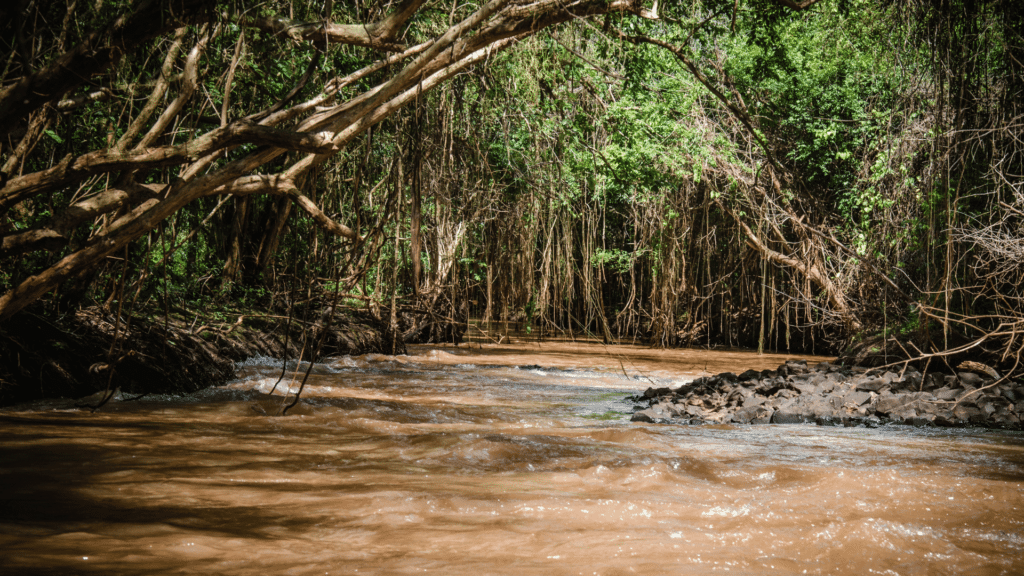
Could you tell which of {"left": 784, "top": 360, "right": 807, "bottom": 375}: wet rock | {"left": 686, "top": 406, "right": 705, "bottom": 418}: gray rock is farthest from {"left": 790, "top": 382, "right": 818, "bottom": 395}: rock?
{"left": 686, "top": 406, "right": 705, "bottom": 418}: gray rock

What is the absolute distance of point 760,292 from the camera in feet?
48.4

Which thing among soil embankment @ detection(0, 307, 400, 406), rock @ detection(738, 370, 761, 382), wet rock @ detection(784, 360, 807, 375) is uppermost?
soil embankment @ detection(0, 307, 400, 406)

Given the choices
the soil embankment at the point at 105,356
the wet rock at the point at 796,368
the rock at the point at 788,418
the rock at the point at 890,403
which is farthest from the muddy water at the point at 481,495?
the wet rock at the point at 796,368

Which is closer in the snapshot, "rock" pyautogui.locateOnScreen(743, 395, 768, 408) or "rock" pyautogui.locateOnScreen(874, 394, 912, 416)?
"rock" pyautogui.locateOnScreen(874, 394, 912, 416)

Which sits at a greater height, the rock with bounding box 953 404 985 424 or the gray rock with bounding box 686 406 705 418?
the rock with bounding box 953 404 985 424

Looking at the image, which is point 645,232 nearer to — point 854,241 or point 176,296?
point 854,241

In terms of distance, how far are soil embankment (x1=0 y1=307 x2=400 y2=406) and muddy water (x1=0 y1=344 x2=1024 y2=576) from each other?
1.08 ft

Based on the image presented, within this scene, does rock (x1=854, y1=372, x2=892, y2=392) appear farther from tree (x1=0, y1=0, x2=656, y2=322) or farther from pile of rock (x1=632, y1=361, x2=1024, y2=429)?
tree (x1=0, y1=0, x2=656, y2=322)

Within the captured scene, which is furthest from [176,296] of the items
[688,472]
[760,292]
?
[760,292]

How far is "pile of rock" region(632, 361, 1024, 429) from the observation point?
5855mm

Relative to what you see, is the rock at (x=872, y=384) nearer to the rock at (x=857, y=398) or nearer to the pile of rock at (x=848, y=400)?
the pile of rock at (x=848, y=400)

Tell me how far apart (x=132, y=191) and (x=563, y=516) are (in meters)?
2.61

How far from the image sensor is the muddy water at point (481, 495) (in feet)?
7.22

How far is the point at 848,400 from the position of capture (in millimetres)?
6312
